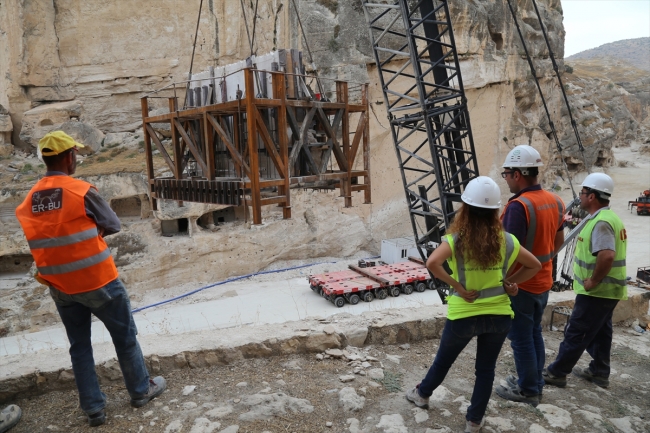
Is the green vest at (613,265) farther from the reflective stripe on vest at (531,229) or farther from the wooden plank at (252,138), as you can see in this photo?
the wooden plank at (252,138)

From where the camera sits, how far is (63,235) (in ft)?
9.78

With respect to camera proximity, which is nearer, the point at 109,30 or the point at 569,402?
the point at 569,402

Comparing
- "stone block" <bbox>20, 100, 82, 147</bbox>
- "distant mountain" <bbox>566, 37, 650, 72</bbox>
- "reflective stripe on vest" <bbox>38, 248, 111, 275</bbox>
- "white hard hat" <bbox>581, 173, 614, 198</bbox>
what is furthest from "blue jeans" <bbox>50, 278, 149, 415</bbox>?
"distant mountain" <bbox>566, 37, 650, 72</bbox>

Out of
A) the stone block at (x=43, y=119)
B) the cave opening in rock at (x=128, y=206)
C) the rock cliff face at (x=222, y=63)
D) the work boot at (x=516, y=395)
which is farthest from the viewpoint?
the stone block at (x=43, y=119)

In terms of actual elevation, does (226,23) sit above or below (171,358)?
above

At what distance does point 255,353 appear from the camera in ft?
14.2

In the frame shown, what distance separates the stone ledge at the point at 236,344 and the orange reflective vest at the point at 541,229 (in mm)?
1592

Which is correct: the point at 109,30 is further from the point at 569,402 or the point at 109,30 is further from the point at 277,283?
the point at 569,402

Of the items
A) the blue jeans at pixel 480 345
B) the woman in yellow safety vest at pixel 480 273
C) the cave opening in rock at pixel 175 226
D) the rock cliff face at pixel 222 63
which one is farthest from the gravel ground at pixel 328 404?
the cave opening in rock at pixel 175 226

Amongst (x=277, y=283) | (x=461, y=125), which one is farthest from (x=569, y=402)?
(x=277, y=283)

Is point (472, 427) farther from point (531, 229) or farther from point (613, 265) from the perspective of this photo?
point (613, 265)

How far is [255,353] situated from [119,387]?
115cm

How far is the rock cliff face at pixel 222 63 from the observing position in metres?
18.8

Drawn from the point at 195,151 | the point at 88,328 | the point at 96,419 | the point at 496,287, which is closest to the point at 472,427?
the point at 496,287
